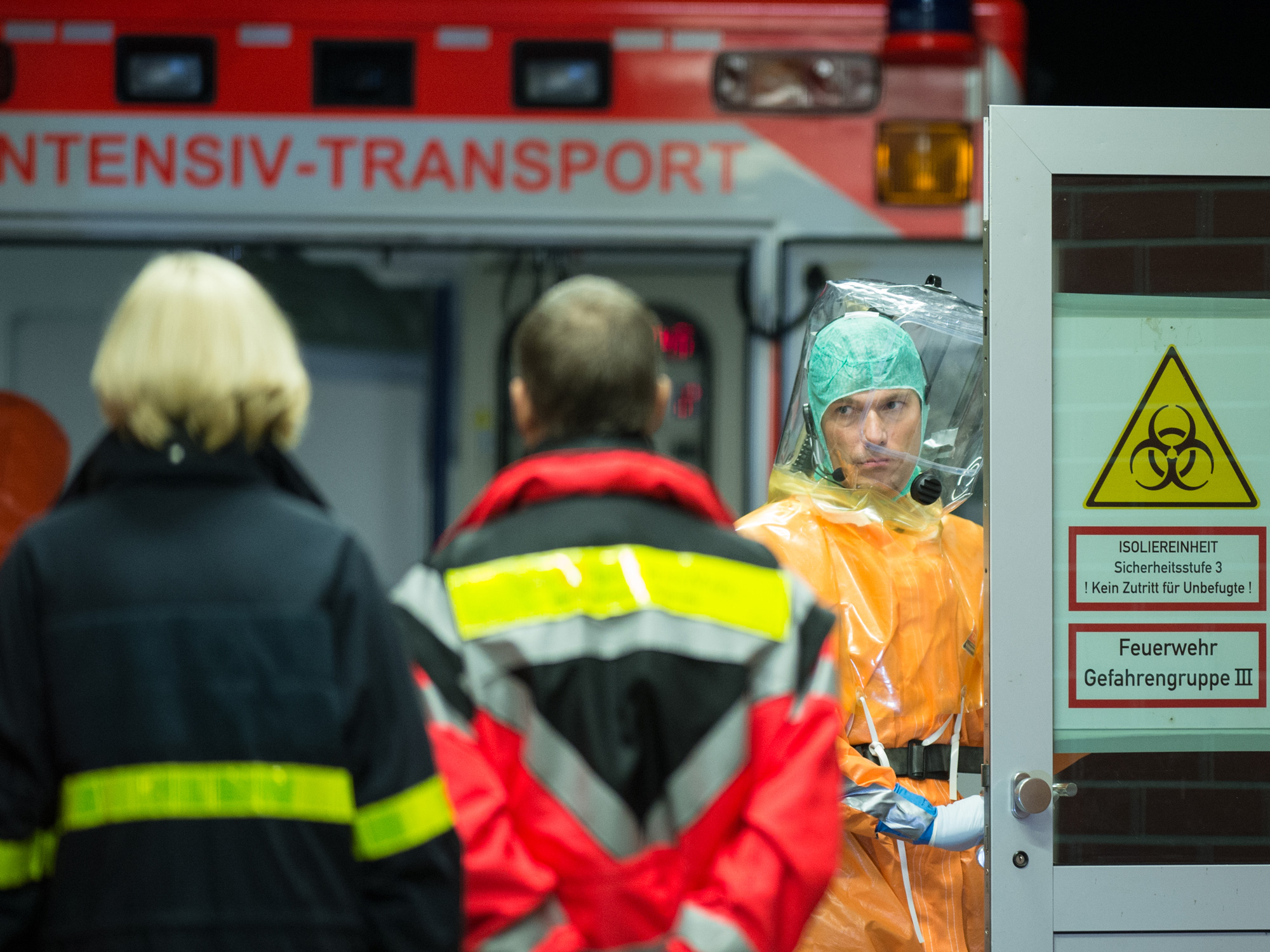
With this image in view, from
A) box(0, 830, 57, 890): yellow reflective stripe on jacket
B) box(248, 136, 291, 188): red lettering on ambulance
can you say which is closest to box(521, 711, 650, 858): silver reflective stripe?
box(0, 830, 57, 890): yellow reflective stripe on jacket

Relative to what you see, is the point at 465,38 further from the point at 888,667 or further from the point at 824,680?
the point at 824,680

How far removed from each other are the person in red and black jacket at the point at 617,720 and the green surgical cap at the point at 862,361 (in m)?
0.99

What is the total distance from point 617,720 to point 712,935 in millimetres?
239

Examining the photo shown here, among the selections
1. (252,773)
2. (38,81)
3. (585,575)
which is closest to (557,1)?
(38,81)

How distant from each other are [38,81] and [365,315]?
144 centimetres

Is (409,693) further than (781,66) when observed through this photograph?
No

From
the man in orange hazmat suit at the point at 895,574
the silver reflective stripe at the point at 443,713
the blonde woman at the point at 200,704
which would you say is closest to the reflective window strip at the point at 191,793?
the blonde woman at the point at 200,704

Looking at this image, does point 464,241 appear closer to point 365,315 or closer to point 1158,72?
point 365,315

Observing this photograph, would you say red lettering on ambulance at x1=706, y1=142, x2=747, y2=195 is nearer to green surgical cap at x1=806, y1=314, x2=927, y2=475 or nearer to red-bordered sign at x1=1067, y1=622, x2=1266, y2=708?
green surgical cap at x1=806, y1=314, x2=927, y2=475

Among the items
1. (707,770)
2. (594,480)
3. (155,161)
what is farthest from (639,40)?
(707,770)

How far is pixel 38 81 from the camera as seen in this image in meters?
2.83

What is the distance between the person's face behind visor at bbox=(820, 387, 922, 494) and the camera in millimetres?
2406

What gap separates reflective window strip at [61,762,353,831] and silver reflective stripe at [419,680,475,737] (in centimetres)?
15

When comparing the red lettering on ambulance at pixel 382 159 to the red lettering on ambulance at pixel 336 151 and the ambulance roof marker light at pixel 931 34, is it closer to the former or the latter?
the red lettering on ambulance at pixel 336 151
